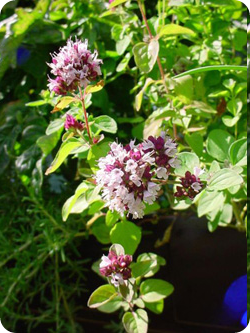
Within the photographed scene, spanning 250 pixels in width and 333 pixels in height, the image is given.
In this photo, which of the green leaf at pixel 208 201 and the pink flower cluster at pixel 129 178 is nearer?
the pink flower cluster at pixel 129 178

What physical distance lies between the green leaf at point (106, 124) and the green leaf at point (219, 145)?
0.52ft

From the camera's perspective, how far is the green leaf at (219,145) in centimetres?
72

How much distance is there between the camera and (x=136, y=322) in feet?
2.02

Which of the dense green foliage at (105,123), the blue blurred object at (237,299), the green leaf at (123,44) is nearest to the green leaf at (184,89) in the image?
the dense green foliage at (105,123)

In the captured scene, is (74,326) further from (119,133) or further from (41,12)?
(41,12)

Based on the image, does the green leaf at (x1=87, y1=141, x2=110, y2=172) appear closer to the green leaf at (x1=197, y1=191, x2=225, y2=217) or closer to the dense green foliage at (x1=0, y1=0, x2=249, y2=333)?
the dense green foliage at (x1=0, y1=0, x2=249, y2=333)

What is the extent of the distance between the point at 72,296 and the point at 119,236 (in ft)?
1.33

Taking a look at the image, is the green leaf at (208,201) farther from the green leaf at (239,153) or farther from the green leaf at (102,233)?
the green leaf at (102,233)

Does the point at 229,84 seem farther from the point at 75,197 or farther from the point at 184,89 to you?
the point at 75,197

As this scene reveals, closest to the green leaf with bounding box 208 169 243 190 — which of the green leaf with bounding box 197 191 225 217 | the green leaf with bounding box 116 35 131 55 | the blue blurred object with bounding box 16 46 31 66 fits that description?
the green leaf with bounding box 197 191 225 217

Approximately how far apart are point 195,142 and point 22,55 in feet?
1.69

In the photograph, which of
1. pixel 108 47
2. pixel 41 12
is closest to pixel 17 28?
pixel 41 12

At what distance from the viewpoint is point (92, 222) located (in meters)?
0.86

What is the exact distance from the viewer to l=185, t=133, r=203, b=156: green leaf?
2.48ft
